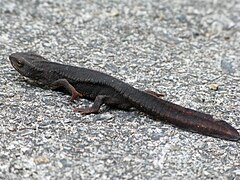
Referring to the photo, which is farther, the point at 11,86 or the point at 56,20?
the point at 56,20

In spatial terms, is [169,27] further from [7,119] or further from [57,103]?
[7,119]

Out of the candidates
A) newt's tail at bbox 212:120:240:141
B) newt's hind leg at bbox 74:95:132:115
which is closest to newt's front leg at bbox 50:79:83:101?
newt's hind leg at bbox 74:95:132:115

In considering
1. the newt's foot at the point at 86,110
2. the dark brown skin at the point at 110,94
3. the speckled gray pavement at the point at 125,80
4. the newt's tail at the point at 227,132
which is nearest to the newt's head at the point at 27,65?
the dark brown skin at the point at 110,94

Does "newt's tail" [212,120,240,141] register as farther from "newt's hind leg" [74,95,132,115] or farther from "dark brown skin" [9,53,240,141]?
"newt's hind leg" [74,95,132,115]

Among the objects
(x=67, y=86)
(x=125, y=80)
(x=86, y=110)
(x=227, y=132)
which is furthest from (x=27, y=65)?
(x=227, y=132)

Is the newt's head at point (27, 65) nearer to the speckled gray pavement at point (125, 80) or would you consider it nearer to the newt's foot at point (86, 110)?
the speckled gray pavement at point (125, 80)

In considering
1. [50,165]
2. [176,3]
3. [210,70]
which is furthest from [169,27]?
[50,165]

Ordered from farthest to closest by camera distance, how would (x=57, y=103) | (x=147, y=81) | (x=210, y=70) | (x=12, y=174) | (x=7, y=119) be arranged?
(x=210, y=70)
(x=147, y=81)
(x=57, y=103)
(x=7, y=119)
(x=12, y=174)

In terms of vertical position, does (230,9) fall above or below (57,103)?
above
